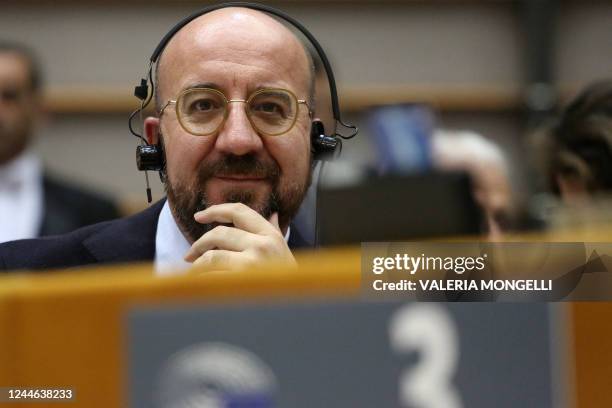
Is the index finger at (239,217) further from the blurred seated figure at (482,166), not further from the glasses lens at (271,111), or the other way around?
the blurred seated figure at (482,166)

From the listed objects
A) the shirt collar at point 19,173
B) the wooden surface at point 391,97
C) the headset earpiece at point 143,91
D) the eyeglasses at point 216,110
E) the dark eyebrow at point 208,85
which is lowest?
the eyeglasses at point 216,110

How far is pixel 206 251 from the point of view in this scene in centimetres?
119

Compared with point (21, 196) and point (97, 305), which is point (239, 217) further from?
point (21, 196)

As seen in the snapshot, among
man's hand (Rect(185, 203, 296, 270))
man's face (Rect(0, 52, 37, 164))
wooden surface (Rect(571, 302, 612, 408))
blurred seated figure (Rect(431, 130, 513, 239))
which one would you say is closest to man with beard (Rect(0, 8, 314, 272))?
man's hand (Rect(185, 203, 296, 270))

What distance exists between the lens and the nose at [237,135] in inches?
46.8

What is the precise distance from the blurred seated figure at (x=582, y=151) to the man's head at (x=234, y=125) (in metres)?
0.72

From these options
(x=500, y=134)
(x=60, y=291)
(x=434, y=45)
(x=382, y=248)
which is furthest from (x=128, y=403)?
(x=500, y=134)

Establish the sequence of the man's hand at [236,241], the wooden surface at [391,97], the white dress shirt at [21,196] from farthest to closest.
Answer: the wooden surface at [391,97]
the white dress shirt at [21,196]
the man's hand at [236,241]

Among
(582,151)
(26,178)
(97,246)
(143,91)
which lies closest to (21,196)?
(26,178)

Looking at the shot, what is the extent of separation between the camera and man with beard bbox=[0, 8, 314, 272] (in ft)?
3.91

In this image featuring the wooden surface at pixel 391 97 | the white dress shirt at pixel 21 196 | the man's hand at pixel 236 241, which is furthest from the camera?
the wooden surface at pixel 391 97

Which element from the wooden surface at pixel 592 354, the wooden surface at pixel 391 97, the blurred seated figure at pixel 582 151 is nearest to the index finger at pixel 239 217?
the wooden surface at pixel 592 354

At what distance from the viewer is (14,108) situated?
1896mm

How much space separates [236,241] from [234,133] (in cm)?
12
